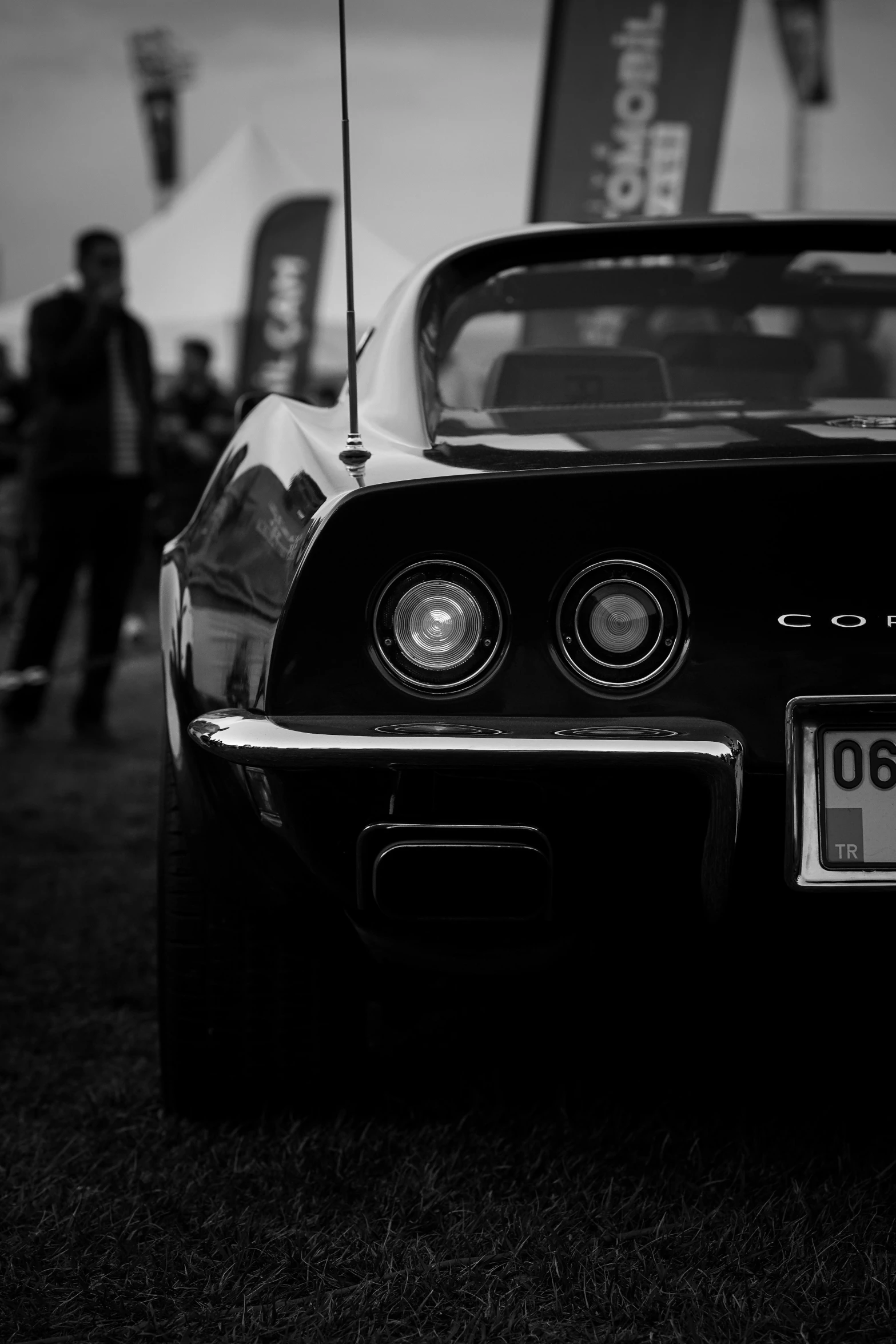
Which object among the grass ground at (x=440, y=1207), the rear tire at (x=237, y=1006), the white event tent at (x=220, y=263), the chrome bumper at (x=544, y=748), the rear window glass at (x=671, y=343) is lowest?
the grass ground at (x=440, y=1207)

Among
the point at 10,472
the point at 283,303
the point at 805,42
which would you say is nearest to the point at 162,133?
the point at 805,42

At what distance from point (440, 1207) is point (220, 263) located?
78.1 ft

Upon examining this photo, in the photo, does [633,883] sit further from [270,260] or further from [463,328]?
[270,260]

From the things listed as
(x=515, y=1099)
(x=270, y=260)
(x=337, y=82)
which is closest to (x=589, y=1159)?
(x=515, y=1099)

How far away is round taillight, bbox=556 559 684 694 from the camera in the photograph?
174cm

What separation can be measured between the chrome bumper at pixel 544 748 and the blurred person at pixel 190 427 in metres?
10.8

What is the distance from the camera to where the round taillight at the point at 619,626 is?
5.72ft

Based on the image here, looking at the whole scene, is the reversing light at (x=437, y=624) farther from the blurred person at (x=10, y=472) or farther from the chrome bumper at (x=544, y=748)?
the blurred person at (x=10, y=472)

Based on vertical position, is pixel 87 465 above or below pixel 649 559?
below

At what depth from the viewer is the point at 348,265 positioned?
195 cm

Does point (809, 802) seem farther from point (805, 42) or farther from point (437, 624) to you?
point (805, 42)

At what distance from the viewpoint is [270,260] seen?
15.9m

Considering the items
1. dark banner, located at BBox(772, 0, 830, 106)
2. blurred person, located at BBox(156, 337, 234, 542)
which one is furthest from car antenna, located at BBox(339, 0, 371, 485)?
dark banner, located at BBox(772, 0, 830, 106)

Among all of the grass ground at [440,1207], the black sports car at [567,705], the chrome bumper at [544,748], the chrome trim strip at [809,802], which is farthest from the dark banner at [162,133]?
the chrome trim strip at [809,802]
